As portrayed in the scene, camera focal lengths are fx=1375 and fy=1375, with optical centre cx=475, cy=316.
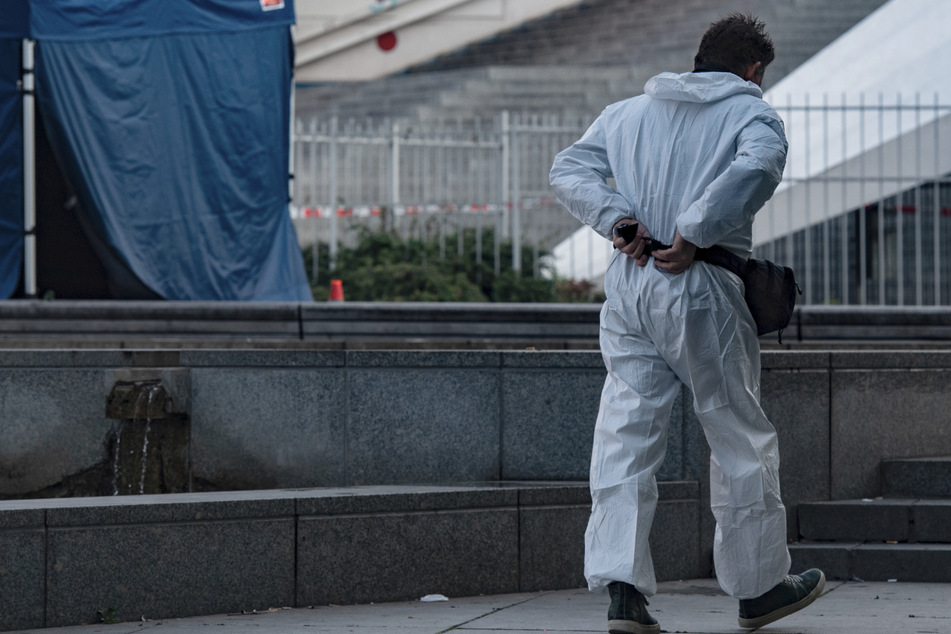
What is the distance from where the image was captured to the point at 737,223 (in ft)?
13.0

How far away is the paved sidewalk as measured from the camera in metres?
4.31

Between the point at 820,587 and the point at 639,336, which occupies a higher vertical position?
the point at 639,336

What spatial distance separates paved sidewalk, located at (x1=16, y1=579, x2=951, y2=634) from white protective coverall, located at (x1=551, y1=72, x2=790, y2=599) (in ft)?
1.26

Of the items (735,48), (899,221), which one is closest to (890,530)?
(735,48)

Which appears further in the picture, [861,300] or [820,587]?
[861,300]

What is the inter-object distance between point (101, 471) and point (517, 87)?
45.5ft

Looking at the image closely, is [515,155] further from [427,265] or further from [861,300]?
[861,300]

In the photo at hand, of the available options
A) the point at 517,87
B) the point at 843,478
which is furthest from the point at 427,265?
→ the point at 843,478

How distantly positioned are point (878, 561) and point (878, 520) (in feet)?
0.86

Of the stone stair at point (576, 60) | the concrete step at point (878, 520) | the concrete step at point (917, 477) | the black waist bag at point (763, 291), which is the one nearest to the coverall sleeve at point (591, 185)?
the black waist bag at point (763, 291)

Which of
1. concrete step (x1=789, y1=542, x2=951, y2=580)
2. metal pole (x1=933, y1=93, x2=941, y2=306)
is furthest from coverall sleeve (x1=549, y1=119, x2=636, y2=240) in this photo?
metal pole (x1=933, y1=93, x2=941, y2=306)

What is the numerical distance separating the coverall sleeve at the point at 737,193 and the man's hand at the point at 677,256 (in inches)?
1.5

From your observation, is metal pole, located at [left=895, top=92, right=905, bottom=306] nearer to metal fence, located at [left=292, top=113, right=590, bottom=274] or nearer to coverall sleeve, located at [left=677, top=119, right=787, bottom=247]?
metal fence, located at [left=292, top=113, right=590, bottom=274]

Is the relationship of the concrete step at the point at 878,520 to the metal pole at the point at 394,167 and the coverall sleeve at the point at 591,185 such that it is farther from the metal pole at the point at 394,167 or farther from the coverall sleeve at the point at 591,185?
the metal pole at the point at 394,167
